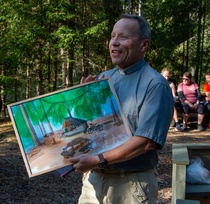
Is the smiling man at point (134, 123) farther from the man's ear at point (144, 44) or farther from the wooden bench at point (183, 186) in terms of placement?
the wooden bench at point (183, 186)

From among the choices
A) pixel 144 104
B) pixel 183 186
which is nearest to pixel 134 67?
pixel 144 104

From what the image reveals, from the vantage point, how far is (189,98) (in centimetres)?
960

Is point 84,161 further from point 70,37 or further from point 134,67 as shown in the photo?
point 70,37

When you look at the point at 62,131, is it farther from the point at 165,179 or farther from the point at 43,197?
the point at 165,179

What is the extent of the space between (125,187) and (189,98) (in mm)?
7919

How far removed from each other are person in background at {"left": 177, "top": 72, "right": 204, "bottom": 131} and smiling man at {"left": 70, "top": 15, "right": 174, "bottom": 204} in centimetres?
765

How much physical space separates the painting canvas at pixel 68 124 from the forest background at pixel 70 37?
8568mm

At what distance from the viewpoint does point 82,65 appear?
16.2m

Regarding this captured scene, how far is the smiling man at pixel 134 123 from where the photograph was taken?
1.76 meters

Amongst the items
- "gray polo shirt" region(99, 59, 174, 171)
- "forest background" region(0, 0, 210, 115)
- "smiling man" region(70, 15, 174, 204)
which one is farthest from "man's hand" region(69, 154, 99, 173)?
"forest background" region(0, 0, 210, 115)

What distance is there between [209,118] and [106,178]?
8.43 m

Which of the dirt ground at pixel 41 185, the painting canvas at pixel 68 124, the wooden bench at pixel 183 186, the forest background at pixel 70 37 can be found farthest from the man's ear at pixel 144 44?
the forest background at pixel 70 37

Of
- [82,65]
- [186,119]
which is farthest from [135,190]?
[82,65]

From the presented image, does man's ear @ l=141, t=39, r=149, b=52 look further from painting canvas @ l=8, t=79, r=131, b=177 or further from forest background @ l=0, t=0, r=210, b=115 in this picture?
forest background @ l=0, t=0, r=210, b=115
